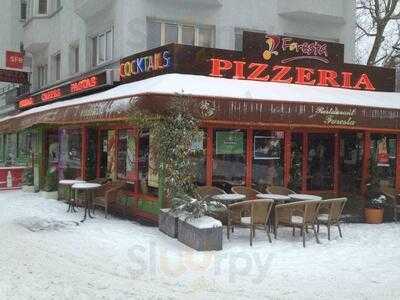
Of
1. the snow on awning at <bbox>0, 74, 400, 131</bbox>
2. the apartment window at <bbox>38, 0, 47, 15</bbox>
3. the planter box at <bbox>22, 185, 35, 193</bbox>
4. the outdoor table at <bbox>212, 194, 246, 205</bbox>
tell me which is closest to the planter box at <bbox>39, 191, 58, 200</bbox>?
the planter box at <bbox>22, 185, 35, 193</bbox>

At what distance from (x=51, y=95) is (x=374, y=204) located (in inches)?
443

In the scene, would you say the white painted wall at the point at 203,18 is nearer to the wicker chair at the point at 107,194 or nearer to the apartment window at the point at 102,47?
the apartment window at the point at 102,47

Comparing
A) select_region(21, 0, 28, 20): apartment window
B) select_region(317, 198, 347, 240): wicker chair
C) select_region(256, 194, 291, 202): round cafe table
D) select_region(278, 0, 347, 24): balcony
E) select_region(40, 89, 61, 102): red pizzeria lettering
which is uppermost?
select_region(21, 0, 28, 20): apartment window

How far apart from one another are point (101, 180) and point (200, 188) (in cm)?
338

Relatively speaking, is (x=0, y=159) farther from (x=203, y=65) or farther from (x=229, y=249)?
(x=229, y=249)

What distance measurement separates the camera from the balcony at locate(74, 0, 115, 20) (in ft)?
52.3

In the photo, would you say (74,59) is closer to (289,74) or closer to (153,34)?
(153,34)

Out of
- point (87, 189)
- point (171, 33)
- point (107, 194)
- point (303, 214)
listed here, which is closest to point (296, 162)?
point (303, 214)

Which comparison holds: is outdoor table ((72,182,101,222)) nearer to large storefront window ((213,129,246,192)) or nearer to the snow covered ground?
the snow covered ground

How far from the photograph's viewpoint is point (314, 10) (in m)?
17.8

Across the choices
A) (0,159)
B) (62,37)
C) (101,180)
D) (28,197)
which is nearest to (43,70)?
(62,37)

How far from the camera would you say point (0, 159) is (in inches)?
1128

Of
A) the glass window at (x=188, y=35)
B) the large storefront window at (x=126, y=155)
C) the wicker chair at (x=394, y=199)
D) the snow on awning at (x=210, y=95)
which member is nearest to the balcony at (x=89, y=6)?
the glass window at (x=188, y=35)

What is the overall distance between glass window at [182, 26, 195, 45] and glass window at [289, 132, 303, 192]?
4834 mm
